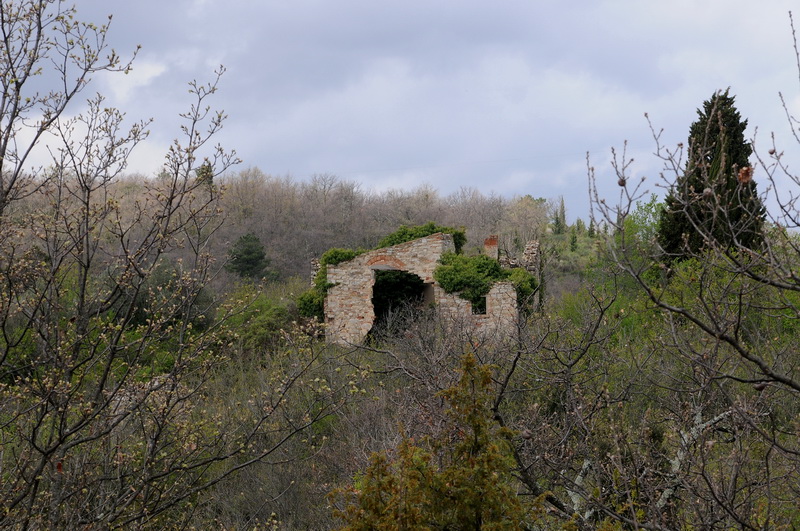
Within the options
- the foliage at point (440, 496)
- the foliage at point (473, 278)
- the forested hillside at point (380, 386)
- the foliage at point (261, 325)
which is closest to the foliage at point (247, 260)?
the forested hillside at point (380, 386)

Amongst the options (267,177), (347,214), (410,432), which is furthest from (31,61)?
(267,177)

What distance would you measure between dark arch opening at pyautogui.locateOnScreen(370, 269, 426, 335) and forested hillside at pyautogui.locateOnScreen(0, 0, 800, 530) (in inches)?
16.2

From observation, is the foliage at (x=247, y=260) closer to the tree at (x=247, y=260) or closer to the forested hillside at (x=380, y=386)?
the tree at (x=247, y=260)

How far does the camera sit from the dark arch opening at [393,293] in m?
21.0

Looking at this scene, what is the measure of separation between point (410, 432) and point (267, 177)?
46.1 metres

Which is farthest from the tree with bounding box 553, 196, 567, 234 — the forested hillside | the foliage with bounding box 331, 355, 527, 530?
the foliage with bounding box 331, 355, 527, 530

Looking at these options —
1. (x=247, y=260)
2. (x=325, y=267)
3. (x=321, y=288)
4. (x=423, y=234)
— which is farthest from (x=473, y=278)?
(x=247, y=260)

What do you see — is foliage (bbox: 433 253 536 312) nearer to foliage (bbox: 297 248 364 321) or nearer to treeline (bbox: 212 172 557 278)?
foliage (bbox: 297 248 364 321)

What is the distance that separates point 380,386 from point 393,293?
7.76 meters

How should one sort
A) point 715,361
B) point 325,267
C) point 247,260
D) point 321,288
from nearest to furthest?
point 715,361, point 325,267, point 321,288, point 247,260

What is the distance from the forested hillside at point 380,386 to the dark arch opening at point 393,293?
1.35 ft

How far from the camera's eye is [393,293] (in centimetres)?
2144

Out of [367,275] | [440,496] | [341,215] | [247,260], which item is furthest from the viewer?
[341,215]

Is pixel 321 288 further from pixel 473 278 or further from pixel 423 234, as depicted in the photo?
pixel 473 278
